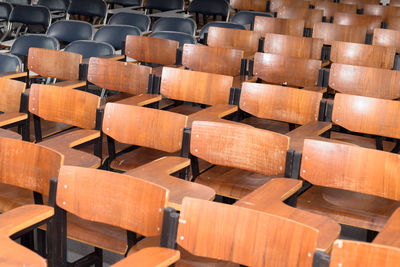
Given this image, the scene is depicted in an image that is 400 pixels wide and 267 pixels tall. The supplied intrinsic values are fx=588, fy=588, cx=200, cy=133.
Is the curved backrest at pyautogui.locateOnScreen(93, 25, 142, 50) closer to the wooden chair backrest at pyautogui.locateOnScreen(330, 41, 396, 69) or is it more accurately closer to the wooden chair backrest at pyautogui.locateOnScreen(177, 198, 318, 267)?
the wooden chair backrest at pyautogui.locateOnScreen(330, 41, 396, 69)

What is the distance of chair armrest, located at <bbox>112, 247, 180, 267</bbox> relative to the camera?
172 centimetres

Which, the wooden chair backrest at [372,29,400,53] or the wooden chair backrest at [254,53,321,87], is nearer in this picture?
the wooden chair backrest at [254,53,321,87]

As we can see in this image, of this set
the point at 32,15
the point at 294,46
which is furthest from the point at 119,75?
the point at 32,15

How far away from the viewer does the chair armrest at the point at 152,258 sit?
1.72 meters

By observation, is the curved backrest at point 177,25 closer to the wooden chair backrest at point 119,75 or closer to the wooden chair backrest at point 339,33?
the wooden chair backrest at point 339,33

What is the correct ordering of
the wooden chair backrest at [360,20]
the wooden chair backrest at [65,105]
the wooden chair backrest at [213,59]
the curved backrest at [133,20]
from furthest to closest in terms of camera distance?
the curved backrest at [133,20]
the wooden chair backrest at [360,20]
the wooden chair backrest at [213,59]
the wooden chair backrest at [65,105]

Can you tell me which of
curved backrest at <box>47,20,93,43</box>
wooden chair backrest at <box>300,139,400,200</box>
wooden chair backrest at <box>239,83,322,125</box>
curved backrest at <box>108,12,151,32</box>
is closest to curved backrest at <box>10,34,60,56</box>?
curved backrest at <box>47,20,93,43</box>

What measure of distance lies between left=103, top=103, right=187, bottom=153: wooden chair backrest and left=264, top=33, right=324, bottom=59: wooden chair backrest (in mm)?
2131

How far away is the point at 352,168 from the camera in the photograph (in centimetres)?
238

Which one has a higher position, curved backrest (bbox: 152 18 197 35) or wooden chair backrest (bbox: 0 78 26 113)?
curved backrest (bbox: 152 18 197 35)

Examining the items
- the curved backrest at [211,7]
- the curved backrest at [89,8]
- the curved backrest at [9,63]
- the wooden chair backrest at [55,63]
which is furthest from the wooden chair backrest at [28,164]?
the curved backrest at [211,7]

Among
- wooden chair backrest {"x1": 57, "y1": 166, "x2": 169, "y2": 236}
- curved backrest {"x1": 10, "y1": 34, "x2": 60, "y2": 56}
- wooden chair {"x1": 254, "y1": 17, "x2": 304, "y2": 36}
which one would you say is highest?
wooden chair {"x1": 254, "y1": 17, "x2": 304, "y2": 36}

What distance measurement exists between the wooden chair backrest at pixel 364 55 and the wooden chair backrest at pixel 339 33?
1.80 ft

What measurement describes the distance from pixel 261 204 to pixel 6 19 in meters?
5.64
